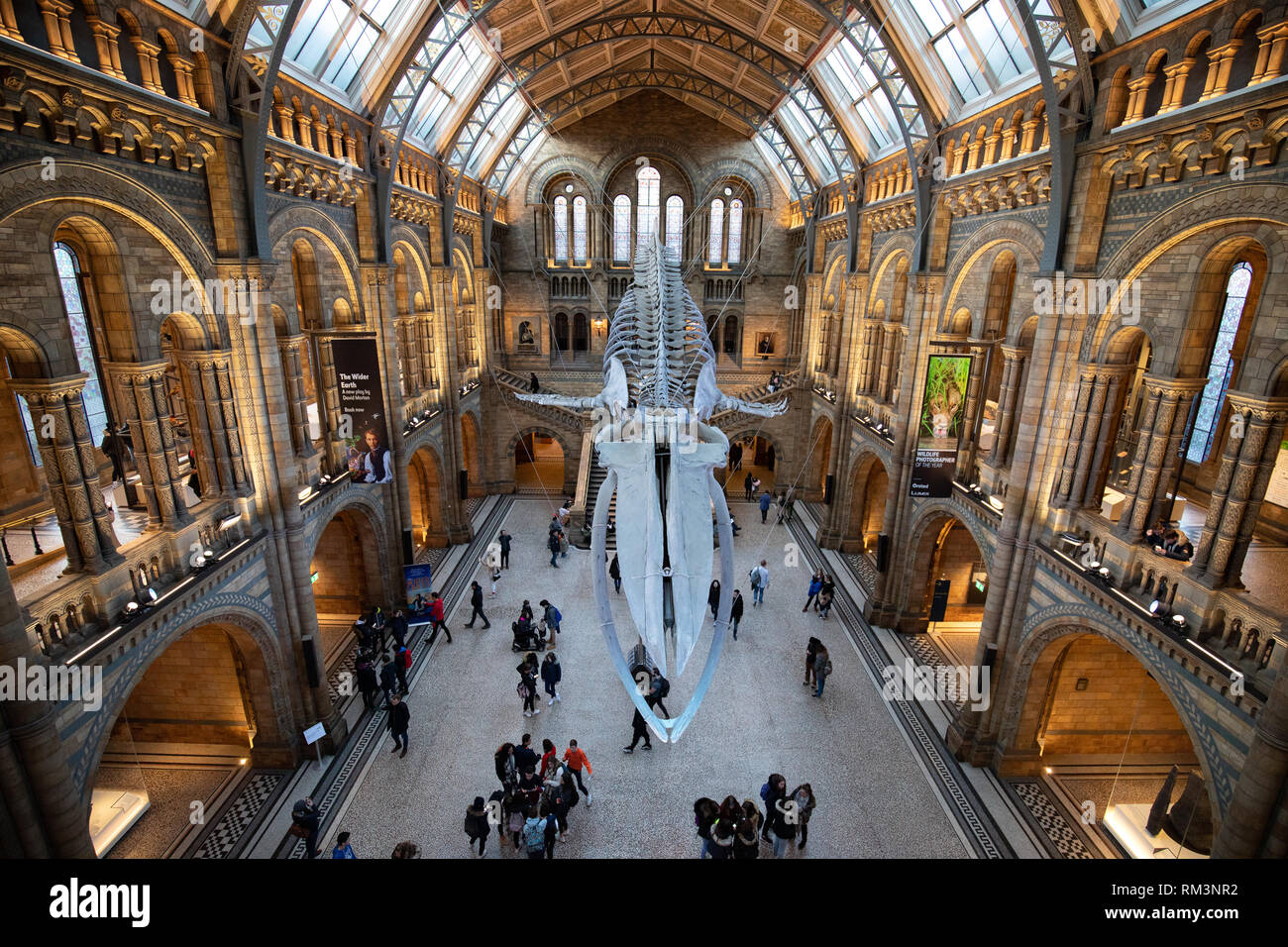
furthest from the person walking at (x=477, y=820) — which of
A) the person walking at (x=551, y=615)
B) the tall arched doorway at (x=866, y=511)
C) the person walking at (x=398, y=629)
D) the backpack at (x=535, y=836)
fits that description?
the tall arched doorway at (x=866, y=511)

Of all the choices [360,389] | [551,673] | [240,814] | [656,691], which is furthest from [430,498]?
[656,691]

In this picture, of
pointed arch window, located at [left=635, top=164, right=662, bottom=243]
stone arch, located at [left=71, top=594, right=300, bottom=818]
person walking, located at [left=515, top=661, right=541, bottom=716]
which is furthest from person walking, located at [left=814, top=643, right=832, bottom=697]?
pointed arch window, located at [left=635, top=164, right=662, bottom=243]

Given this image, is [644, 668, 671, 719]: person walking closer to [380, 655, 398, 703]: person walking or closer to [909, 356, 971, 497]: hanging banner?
[380, 655, 398, 703]: person walking

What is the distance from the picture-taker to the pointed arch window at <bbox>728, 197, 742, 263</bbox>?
29797 mm

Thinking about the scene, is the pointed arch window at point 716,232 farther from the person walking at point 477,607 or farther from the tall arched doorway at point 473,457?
the person walking at point 477,607

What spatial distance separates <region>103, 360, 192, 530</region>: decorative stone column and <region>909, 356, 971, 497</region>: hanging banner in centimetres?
1300

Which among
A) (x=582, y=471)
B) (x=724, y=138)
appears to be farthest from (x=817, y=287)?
(x=582, y=471)

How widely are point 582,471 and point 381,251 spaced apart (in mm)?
10896

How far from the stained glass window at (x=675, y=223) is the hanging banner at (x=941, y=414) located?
60.9ft

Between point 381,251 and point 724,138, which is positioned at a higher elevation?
point 724,138

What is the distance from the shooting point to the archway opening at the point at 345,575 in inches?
643

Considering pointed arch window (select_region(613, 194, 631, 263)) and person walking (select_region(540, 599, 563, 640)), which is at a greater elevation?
pointed arch window (select_region(613, 194, 631, 263))

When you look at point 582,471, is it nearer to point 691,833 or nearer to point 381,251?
point 381,251
